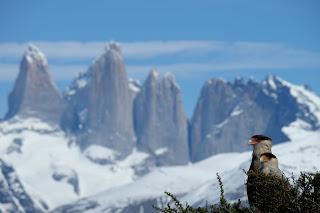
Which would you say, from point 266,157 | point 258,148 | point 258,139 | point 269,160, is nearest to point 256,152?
point 258,148

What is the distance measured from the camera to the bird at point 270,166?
958 inches

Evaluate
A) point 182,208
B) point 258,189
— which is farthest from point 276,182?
point 182,208

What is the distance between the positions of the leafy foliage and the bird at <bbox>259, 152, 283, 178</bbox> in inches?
10.0

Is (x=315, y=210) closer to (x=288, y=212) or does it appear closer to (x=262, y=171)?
(x=288, y=212)

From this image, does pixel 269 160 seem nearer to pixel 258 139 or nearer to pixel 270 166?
pixel 270 166

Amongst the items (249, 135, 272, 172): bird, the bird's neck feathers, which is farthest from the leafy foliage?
the bird's neck feathers

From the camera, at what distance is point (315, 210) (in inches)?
875

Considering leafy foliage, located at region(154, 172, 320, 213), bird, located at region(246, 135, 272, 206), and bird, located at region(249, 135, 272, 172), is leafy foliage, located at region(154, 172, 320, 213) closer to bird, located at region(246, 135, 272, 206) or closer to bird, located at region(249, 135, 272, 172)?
bird, located at region(246, 135, 272, 206)

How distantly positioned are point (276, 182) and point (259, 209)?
890mm

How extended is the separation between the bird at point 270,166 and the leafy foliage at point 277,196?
253 millimetres

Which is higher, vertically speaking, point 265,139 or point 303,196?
point 265,139

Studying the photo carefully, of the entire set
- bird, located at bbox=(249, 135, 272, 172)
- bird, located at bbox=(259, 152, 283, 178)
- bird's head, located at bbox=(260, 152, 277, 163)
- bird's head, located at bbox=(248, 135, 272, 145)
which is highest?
bird's head, located at bbox=(248, 135, 272, 145)

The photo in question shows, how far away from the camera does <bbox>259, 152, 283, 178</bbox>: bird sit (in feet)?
79.8

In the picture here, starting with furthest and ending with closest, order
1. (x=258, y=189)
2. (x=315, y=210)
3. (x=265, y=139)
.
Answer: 1. (x=265, y=139)
2. (x=258, y=189)
3. (x=315, y=210)
